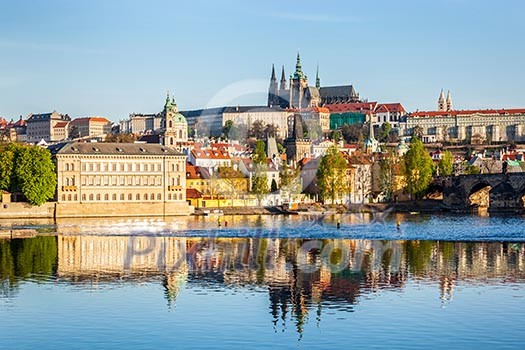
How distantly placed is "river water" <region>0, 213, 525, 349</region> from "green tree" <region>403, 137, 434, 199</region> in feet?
143

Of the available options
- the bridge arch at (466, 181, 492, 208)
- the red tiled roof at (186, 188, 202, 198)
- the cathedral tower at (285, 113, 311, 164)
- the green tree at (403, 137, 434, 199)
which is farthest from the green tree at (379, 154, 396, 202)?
the cathedral tower at (285, 113, 311, 164)

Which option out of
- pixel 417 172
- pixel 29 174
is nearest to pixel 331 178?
pixel 417 172

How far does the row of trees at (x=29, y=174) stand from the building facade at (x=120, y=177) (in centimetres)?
173

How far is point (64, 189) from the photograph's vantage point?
81.4 metres

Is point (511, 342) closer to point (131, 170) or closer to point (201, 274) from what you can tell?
point (201, 274)

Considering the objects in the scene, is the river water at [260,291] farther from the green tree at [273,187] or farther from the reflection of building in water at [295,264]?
the green tree at [273,187]

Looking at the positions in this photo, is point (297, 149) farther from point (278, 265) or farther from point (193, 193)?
point (278, 265)

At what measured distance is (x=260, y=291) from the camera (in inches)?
1304

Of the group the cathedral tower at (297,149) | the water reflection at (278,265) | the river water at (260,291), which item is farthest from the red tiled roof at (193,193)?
the cathedral tower at (297,149)

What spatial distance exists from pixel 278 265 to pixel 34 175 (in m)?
42.0

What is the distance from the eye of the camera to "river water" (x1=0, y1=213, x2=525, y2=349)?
25.8 meters

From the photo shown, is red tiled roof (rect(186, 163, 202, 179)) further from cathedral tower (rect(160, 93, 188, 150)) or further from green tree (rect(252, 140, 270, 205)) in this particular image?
cathedral tower (rect(160, 93, 188, 150))

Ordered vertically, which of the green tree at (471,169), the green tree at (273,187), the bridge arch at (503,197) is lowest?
the bridge arch at (503,197)

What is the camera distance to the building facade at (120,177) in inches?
3238
